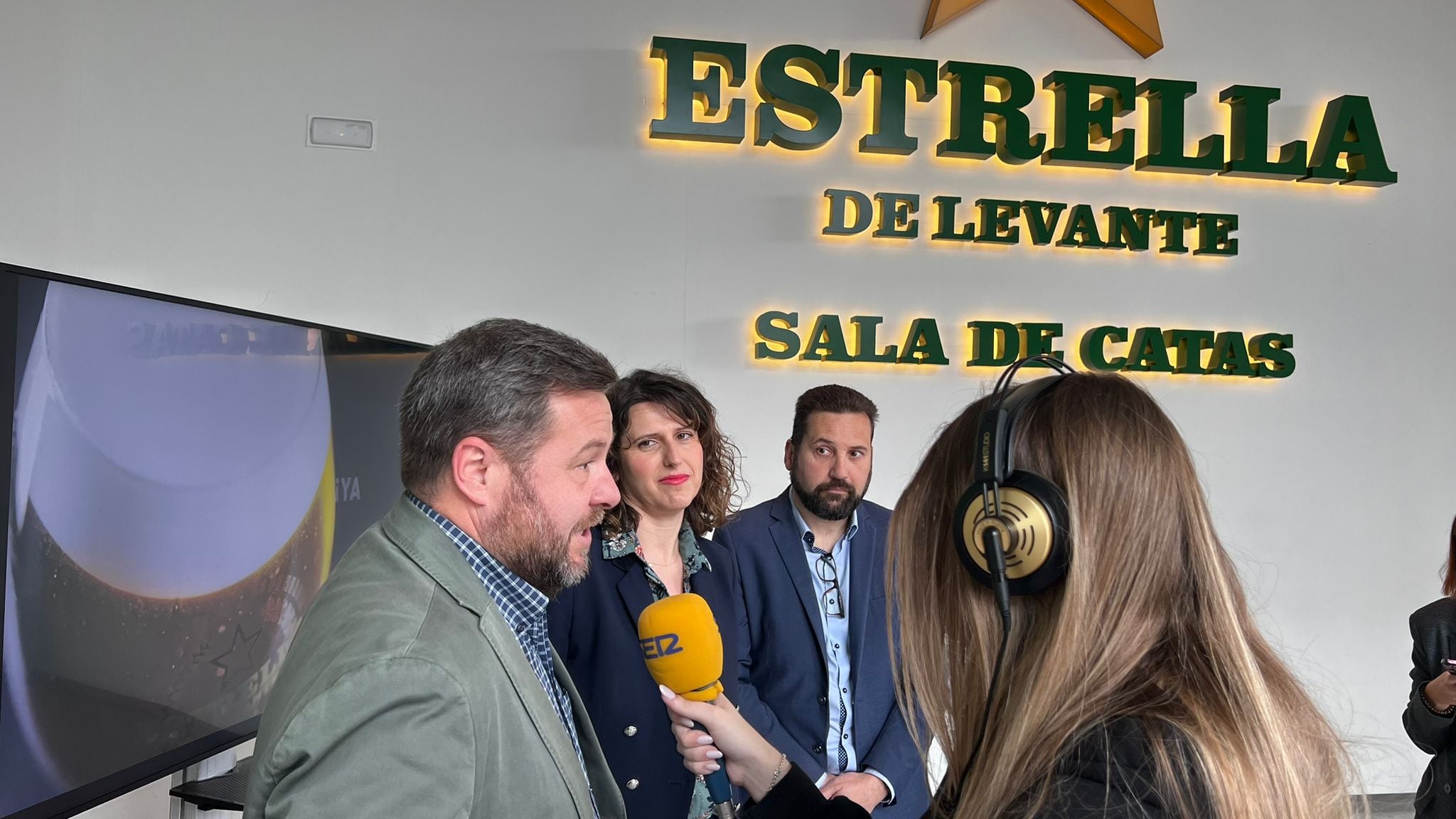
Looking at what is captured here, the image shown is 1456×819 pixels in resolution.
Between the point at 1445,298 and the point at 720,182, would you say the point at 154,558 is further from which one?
the point at 1445,298

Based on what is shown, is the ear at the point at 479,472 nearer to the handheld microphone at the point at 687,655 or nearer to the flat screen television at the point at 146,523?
the handheld microphone at the point at 687,655

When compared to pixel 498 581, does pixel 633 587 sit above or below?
below

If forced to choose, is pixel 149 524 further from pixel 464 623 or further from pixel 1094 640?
pixel 1094 640

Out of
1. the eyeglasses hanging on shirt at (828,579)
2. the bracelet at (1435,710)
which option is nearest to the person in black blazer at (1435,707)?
the bracelet at (1435,710)

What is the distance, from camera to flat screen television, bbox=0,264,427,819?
1.67 meters

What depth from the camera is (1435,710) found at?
9.39 feet

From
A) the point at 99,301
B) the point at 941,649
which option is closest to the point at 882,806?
the point at 941,649

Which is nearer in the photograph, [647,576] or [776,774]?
[776,774]

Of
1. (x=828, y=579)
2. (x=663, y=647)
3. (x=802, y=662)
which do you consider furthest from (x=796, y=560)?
(x=663, y=647)

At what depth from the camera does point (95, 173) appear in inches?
180

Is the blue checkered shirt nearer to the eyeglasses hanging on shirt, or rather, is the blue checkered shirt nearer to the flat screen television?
the flat screen television

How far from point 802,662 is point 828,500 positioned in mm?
458

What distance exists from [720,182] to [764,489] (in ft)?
4.61

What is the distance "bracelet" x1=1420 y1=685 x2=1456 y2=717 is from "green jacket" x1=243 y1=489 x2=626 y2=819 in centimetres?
246
